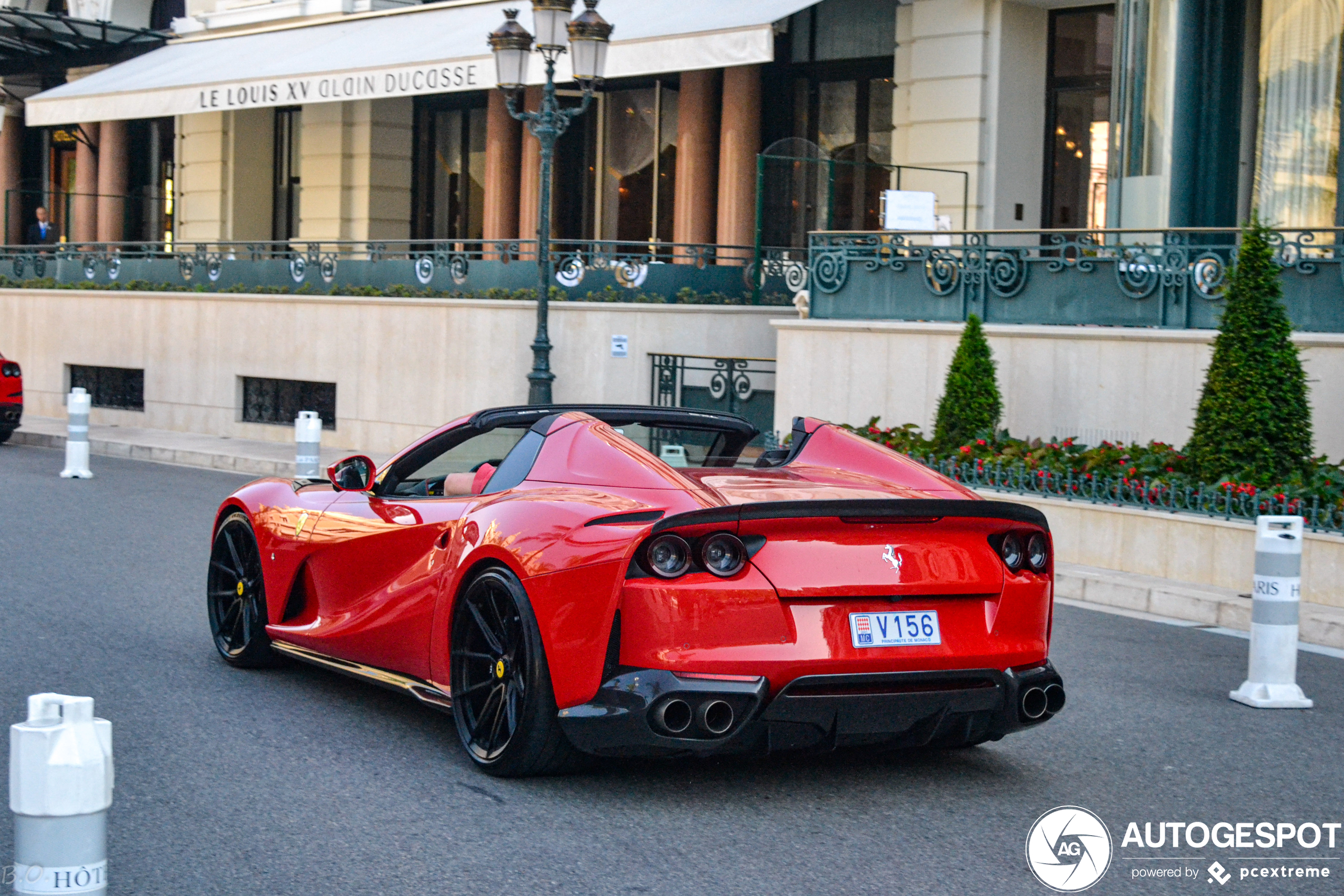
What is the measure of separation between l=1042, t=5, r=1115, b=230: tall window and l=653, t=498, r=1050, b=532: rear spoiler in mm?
14689

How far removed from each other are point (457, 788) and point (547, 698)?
51 centimetres

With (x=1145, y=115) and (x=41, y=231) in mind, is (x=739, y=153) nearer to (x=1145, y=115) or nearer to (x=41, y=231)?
(x=1145, y=115)

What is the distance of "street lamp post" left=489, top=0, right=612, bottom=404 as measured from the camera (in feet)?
55.2

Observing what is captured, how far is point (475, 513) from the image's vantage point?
5.86 meters

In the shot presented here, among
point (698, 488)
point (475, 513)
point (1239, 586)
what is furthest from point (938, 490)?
point (1239, 586)

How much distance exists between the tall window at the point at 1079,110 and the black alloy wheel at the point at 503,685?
15.1 meters

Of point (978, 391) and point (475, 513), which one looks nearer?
point (475, 513)

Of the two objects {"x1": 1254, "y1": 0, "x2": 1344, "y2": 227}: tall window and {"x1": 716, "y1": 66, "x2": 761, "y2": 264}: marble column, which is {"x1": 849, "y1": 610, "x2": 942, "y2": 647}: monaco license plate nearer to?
{"x1": 1254, "y1": 0, "x2": 1344, "y2": 227}: tall window

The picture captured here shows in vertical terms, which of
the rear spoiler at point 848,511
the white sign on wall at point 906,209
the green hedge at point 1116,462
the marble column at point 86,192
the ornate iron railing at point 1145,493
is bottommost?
the ornate iron railing at point 1145,493

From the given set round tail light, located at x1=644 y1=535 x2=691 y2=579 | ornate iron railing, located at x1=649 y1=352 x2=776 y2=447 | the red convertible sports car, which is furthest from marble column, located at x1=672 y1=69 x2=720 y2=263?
round tail light, located at x1=644 y1=535 x2=691 y2=579

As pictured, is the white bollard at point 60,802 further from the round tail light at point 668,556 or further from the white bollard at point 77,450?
the white bollard at point 77,450

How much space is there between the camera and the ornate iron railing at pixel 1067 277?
1271 centimetres

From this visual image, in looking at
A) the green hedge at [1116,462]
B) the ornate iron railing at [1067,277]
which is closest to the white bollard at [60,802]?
the green hedge at [1116,462]

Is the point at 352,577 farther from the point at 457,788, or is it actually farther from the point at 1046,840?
the point at 1046,840
